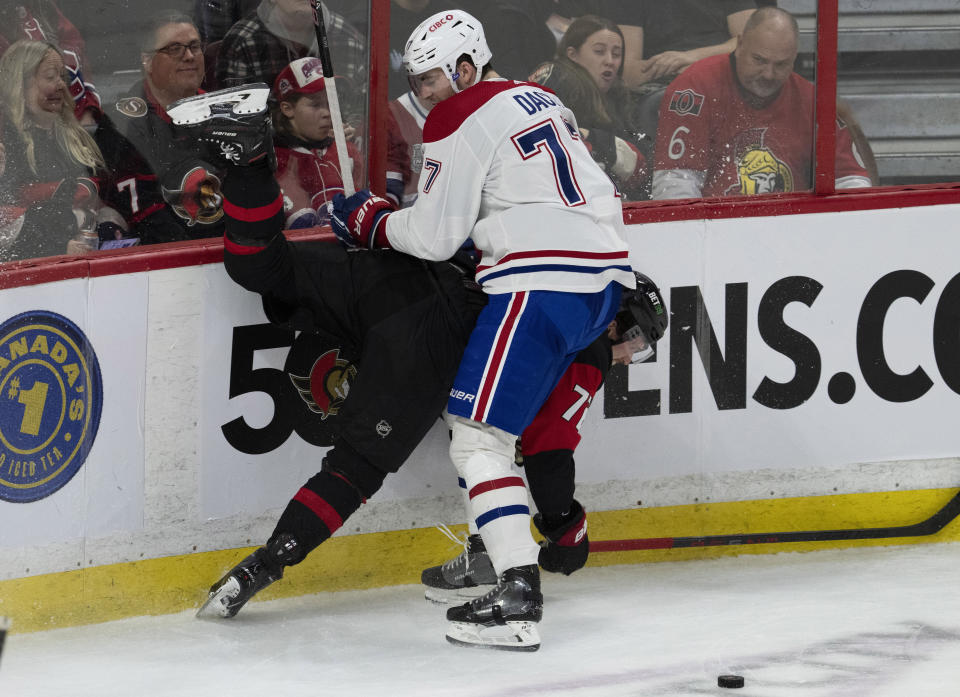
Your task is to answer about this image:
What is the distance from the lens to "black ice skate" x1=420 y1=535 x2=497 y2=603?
10.8ft

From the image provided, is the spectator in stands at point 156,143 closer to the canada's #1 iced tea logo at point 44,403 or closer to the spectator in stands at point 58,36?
the spectator in stands at point 58,36

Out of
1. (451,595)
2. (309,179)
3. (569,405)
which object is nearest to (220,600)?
(451,595)

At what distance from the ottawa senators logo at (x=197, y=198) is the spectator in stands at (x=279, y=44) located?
0.74 ft

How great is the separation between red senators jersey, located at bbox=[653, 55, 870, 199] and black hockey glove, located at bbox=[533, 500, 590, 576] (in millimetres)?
936

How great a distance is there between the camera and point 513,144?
2906mm

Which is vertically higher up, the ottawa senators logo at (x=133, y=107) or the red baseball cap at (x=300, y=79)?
the red baseball cap at (x=300, y=79)

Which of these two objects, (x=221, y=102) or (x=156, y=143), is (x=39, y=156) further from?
(x=221, y=102)

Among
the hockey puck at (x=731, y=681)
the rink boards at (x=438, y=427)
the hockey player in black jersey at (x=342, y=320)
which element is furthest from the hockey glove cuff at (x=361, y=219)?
the hockey puck at (x=731, y=681)

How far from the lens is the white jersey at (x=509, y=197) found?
9.51 ft

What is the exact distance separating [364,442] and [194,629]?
0.57 meters

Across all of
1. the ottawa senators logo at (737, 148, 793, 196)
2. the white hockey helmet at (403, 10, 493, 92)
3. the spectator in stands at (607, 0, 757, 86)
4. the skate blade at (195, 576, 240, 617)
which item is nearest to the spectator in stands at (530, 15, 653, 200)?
the spectator in stands at (607, 0, 757, 86)

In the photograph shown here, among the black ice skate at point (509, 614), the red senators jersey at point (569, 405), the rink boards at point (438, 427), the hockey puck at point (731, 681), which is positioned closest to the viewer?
the hockey puck at point (731, 681)

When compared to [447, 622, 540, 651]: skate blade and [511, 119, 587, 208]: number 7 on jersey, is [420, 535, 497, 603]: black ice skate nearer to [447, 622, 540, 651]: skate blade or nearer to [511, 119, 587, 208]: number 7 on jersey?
[447, 622, 540, 651]: skate blade

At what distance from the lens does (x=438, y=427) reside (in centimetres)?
344
